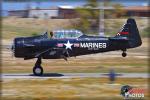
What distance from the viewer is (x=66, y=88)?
2034 centimetres

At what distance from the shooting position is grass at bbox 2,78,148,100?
17766 mm

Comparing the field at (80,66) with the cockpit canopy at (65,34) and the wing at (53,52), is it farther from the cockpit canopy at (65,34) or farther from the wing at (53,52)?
the cockpit canopy at (65,34)

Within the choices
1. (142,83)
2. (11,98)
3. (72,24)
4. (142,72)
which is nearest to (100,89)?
(142,83)

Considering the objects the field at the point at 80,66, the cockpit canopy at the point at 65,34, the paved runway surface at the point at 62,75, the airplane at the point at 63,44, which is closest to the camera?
the paved runway surface at the point at 62,75

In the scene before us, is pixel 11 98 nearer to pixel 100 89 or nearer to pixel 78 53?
pixel 100 89

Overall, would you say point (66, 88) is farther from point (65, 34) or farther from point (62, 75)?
point (65, 34)

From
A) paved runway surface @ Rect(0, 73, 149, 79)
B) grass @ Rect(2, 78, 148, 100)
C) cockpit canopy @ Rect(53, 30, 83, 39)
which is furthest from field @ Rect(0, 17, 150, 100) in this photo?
cockpit canopy @ Rect(53, 30, 83, 39)

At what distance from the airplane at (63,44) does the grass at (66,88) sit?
2.88m

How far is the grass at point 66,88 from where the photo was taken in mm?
17766

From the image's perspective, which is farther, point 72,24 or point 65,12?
point 65,12

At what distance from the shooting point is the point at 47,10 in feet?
356

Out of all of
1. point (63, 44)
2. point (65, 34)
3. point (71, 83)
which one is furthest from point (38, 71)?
point (71, 83)

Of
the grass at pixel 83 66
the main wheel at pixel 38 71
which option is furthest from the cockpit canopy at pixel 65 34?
the grass at pixel 83 66

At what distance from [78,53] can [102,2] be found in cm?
5862
